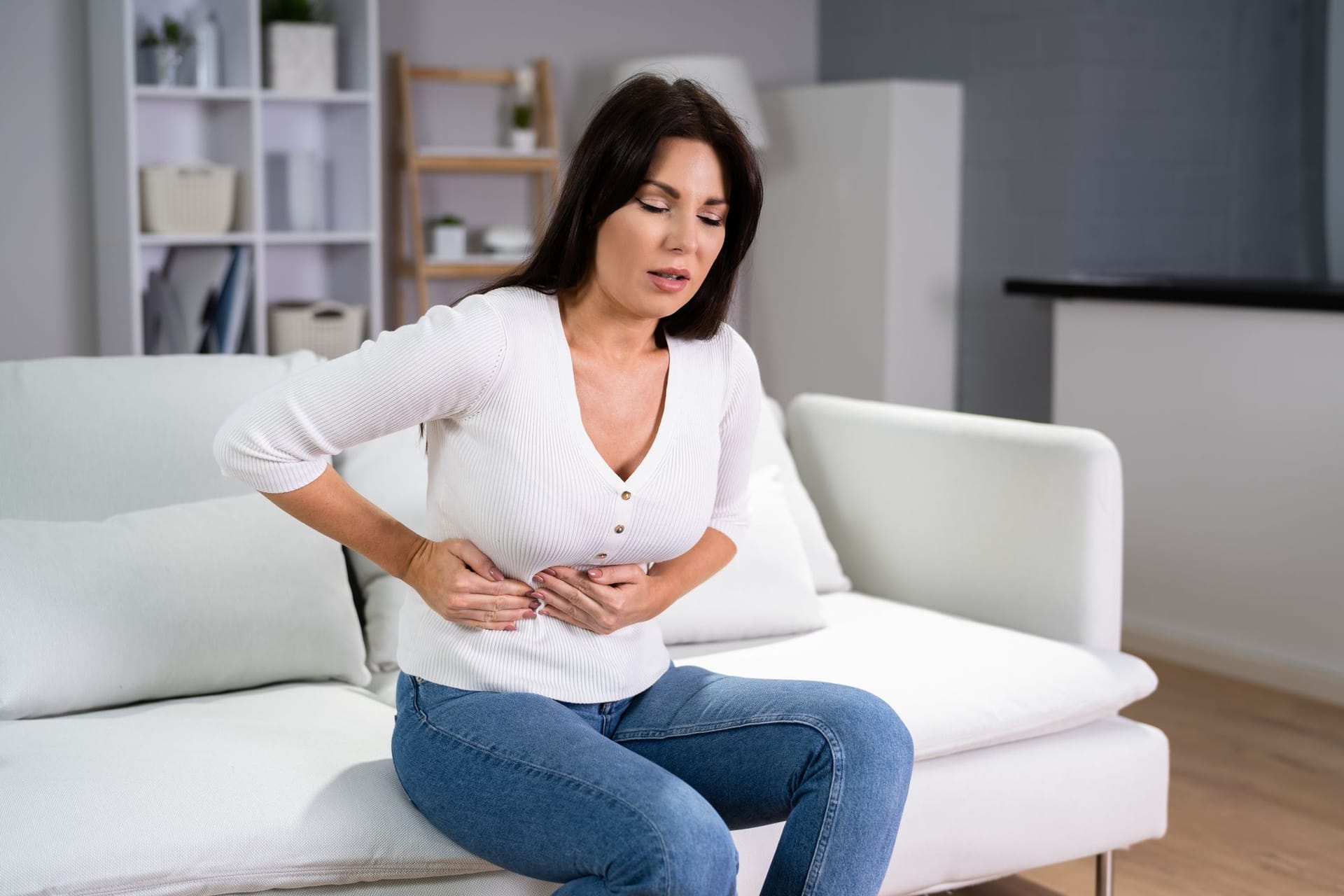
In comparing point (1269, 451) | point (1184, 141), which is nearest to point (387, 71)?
point (1184, 141)

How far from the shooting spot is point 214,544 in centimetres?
196

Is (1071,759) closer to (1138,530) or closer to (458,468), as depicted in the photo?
(458,468)

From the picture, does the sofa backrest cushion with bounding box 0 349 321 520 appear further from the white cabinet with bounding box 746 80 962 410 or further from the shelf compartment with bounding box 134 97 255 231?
the white cabinet with bounding box 746 80 962 410

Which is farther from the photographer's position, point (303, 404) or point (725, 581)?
point (725, 581)

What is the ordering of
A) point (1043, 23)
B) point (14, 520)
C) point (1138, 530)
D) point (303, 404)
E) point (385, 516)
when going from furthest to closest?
point (1043, 23), point (1138, 530), point (14, 520), point (385, 516), point (303, 404)

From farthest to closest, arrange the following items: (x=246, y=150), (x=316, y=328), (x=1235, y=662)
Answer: (x=316, y=328) < (x=246, y=150) < (x=1235, y=662)

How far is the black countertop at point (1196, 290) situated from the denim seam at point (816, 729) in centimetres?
232

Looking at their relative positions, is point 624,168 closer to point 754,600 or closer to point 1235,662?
point 754,600

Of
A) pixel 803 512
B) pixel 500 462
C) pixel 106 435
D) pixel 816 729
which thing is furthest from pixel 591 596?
pixel 803 512

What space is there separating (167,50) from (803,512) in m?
2.33

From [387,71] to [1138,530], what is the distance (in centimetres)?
270

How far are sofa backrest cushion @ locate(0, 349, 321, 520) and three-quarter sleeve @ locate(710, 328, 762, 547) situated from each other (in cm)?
74

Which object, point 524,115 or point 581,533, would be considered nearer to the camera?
point 581,533

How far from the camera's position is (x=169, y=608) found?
74.4 inches
